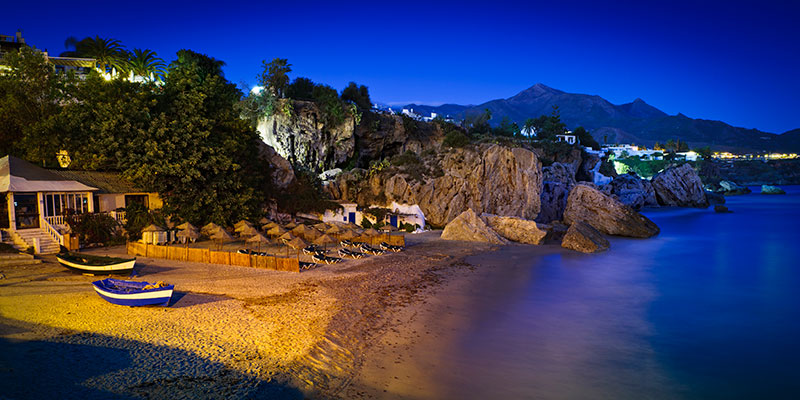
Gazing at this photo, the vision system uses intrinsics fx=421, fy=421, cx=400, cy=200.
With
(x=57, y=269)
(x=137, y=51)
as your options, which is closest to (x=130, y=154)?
(x=57, y=269)

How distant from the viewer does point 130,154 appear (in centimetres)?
2456

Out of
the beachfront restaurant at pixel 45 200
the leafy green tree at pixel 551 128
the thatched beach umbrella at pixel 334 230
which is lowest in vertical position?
the thatched beach umbrella at pixel 334 230

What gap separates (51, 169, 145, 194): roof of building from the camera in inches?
917

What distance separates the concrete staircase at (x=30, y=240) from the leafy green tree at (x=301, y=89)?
31206mm

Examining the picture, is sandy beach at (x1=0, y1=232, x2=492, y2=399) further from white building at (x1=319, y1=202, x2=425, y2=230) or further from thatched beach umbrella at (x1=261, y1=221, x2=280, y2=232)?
white building at (x1=319, y1=202, x2=425, y2=230)

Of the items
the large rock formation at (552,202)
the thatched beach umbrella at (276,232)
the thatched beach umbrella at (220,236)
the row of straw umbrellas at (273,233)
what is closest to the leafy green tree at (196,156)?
the row of straw umbrellas at (273,233)

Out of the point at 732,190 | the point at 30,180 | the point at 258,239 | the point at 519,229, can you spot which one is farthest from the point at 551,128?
the point at 30,180

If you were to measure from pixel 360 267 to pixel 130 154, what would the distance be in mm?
15516

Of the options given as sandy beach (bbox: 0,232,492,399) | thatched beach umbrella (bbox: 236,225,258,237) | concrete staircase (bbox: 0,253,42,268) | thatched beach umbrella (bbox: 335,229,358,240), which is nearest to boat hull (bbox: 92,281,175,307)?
sandy beach (bbox: 0,232,492,399)

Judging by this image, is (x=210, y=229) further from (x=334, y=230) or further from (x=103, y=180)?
(x=334, y=230)

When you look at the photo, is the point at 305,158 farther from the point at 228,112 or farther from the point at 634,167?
the point at 634,167

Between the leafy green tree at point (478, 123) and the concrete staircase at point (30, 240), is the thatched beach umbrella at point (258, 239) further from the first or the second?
the leafy green tree at point (478, 123)

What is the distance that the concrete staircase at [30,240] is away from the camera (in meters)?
20.0

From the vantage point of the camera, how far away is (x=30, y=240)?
20234 mm
